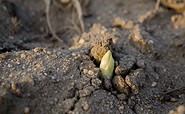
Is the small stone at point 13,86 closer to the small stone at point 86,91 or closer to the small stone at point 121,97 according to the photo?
the small stone at point 86,91

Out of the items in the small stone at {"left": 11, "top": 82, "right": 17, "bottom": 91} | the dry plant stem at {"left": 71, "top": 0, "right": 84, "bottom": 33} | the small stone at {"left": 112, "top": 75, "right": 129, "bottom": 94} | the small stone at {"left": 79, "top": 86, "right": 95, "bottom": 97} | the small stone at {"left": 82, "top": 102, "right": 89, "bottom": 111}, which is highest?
the dry plant stem at {"left": 71, "top": 0, "right": 84, "bottom": 33}

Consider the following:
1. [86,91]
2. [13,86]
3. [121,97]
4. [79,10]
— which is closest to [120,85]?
→ [121,97]

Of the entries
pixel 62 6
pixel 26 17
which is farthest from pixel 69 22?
pixel 26 17

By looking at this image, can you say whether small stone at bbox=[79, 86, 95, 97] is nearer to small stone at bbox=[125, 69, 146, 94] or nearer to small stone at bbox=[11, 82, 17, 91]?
small stone at bbox=[125, 69, 146, 94]

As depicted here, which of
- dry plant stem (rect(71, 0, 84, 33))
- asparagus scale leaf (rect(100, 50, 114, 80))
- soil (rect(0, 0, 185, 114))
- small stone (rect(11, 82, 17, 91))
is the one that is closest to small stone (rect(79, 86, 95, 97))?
soil (rect(0, 0, 185, 114))

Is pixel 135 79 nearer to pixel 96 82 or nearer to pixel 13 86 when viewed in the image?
pixel 96 82

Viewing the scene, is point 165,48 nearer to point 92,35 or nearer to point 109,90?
point 92,35

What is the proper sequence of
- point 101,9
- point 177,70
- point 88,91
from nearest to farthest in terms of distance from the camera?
point 88,91 → point 177,70 → point 101,9

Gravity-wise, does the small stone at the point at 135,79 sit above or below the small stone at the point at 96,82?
below

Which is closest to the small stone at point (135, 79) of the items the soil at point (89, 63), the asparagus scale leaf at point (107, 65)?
the soil at point (89, 63)
